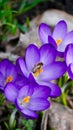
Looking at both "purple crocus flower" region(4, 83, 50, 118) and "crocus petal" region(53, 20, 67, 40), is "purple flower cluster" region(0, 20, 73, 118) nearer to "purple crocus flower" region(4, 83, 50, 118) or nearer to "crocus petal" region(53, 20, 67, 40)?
"purple crocus flower" region(4, 83, 50, 118)

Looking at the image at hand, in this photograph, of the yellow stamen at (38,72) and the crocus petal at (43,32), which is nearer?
the yellow stamen at (38,72)

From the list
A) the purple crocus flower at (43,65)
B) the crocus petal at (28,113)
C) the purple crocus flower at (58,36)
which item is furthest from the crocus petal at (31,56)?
the crocus petal at (28,113)

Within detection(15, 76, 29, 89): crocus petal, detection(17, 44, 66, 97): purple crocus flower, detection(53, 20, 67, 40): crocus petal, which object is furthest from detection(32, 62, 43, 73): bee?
detection(53, 20, 67, 40): crocus petal

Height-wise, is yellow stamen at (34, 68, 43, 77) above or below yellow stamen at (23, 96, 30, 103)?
above

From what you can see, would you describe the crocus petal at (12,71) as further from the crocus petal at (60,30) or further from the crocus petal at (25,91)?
the crocus petal at (60,30)

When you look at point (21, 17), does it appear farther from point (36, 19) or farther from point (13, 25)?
point (13, 25)

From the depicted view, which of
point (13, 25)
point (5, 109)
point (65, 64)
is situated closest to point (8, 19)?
point (13, 25)
